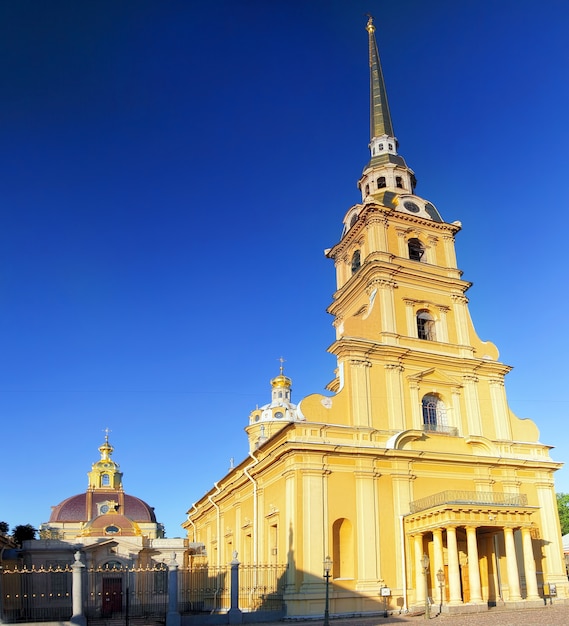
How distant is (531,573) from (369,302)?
14.2 metres

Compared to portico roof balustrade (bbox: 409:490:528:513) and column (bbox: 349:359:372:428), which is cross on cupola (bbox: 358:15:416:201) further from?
portico roof balustrade (bbox: 409:490:528:513)

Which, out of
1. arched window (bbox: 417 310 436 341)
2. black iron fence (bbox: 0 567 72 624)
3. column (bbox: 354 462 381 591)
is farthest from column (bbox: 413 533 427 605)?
black iron fence (bbox: 0 567 72 624)

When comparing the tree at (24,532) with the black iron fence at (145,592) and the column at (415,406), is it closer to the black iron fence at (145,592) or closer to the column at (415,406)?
the black iron fence at (145,592)

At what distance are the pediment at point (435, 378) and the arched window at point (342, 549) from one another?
7.94 metres

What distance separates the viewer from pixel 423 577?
2559cm

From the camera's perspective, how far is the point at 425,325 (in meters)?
33.9

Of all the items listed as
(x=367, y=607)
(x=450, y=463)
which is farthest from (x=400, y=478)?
(x=367, y=607)

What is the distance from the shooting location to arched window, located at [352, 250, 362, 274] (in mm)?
35984

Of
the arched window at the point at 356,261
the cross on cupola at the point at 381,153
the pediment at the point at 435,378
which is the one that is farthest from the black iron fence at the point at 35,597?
the cross on cupola at the point at 381,153

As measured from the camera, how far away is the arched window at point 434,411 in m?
31.3

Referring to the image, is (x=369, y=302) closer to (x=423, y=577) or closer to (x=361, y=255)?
(x=361, y=255)

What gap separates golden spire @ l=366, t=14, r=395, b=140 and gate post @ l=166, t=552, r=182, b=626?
1155 inches

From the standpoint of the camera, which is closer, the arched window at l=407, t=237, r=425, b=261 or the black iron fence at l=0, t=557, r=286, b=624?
the black iron fence at l=0, t=557, r=286, b=624

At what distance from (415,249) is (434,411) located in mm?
9397
